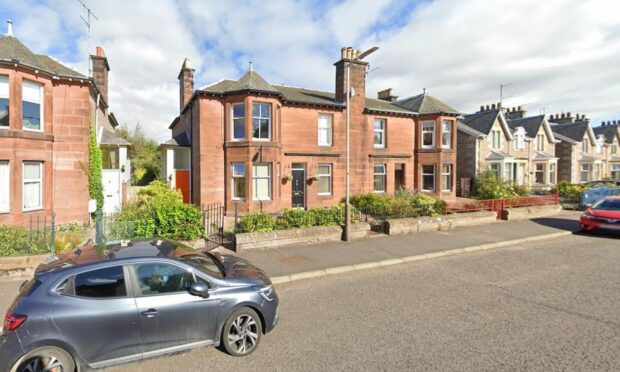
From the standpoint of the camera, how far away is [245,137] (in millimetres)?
15297

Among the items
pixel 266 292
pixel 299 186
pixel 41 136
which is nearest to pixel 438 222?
pixel 299 186

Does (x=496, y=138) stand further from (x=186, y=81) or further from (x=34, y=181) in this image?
(x=34, y=181)

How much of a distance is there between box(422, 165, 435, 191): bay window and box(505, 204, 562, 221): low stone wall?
6.11 m

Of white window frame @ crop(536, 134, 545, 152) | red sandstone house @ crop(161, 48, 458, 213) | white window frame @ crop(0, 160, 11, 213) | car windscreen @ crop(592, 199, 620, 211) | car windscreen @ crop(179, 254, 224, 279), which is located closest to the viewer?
car windscreen @ crop(179, 254, 224, 279)

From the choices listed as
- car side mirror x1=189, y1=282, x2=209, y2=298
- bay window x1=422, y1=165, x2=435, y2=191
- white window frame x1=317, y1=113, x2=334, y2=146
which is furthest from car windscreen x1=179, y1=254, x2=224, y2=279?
bay window x1=422, y1=165, x2=435, y2=191

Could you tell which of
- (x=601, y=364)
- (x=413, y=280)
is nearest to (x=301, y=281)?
(x=413, y=280)

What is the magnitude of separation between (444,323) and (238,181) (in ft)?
41.0

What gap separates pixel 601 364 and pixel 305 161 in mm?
14459

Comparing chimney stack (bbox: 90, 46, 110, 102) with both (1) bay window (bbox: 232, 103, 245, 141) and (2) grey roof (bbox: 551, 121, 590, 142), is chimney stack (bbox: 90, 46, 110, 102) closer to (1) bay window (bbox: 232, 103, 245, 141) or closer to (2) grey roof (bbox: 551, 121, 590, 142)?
(1) bay window (bbox: 232, 103, 245, 141)

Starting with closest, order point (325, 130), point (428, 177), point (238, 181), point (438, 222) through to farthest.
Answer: point (438, 222), point (238, 181), point (325, 130), point (428, 177)

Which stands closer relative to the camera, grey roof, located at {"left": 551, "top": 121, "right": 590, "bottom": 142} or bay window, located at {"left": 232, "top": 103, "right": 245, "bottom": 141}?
bay window, located at {"left": 232, "top": 103, "right": 245, "bottom": 141}

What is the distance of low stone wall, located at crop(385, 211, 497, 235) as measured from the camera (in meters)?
11.6

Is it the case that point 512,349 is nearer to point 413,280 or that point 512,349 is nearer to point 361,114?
point 413,280

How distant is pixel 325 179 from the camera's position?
18.2 meters
